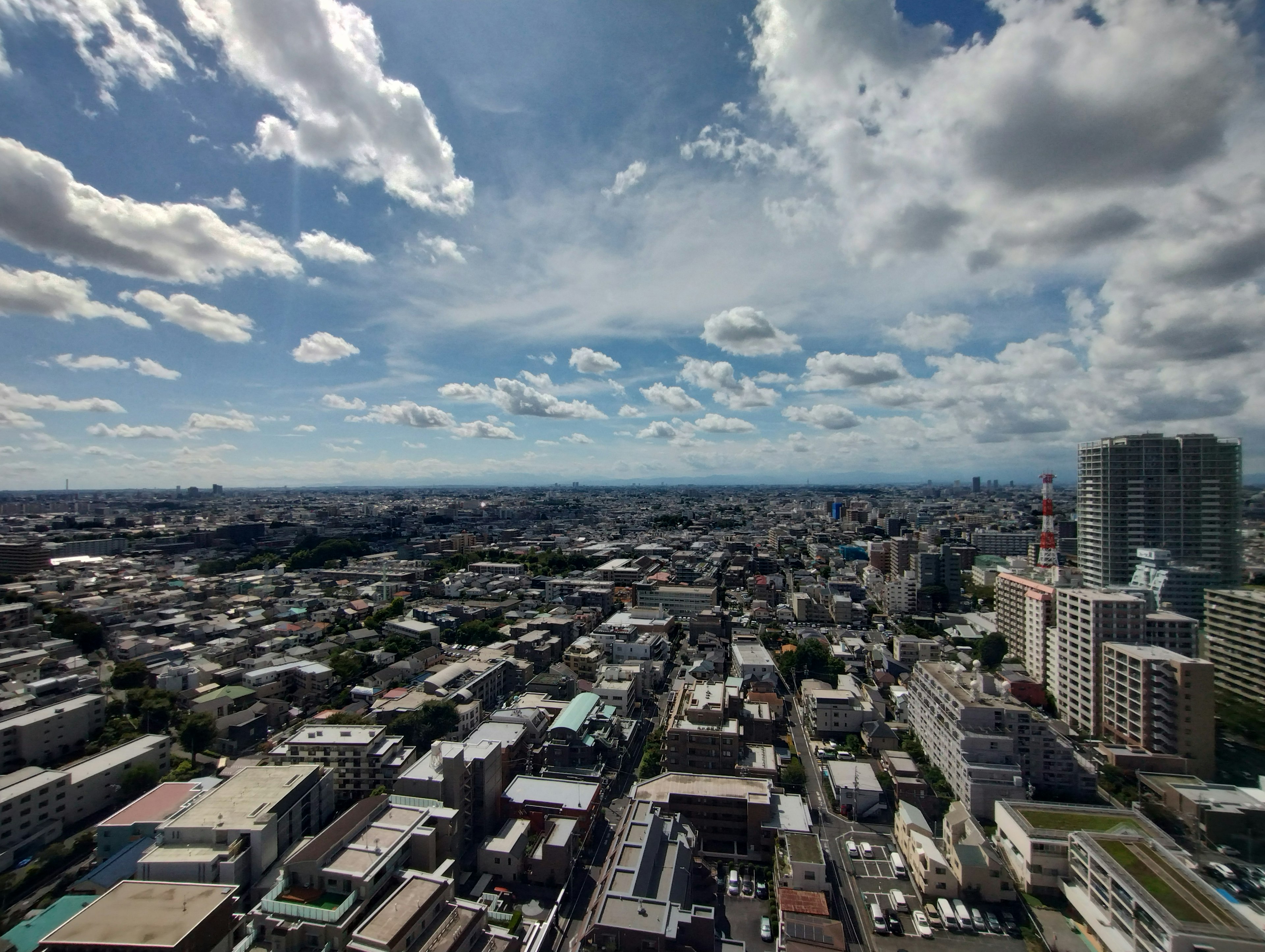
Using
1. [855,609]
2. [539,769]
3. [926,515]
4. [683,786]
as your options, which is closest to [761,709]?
[683,786]

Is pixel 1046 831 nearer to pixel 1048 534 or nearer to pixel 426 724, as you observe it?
A: pixel 426 724

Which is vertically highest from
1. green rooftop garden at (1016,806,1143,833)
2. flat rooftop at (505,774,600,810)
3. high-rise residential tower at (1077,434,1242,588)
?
high-rise residential tower at (1077,434,1242,588)

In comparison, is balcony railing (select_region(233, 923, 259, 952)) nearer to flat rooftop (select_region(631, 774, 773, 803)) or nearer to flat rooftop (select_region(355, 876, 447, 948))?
flat rooftop (select_region(355, 876, 447, 948))

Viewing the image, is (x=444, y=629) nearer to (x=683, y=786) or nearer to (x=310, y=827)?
(x=310, y=827)

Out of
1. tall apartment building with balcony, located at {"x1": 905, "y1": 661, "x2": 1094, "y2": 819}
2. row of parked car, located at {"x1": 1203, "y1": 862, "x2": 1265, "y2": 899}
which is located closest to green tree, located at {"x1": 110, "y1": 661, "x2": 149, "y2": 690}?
tall apartment building with balcony, located at {"x1": 905, "y1": 661, "x2": 1094, "y2": 819}

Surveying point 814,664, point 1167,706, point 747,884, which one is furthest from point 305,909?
point 1167,706

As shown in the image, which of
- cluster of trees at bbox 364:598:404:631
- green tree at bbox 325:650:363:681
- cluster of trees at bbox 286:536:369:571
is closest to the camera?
green tree at bbox 325:650:363:681
